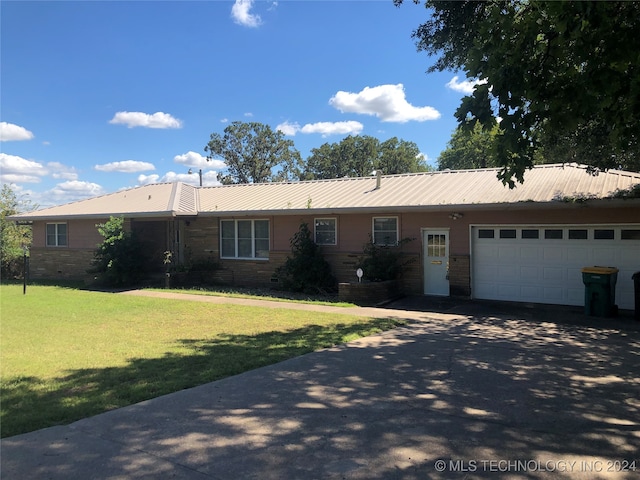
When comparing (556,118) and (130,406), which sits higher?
(556,118)

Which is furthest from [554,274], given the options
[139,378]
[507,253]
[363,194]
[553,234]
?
[139,378]

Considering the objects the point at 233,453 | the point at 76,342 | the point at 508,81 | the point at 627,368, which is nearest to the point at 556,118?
the point at 508,81

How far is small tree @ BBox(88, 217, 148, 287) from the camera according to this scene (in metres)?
17.5

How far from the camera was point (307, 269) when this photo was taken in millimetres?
15719

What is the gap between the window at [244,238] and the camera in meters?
17.9

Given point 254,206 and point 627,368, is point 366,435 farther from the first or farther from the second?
point 254,206

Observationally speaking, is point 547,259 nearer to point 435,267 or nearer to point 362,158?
point 435,267

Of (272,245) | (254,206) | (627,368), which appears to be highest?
(254,206)

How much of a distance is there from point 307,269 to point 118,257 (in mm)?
7345

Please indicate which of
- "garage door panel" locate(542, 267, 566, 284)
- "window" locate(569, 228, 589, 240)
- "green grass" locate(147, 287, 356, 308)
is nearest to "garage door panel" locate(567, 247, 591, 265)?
"window" locate(569, 228, 589, 240)

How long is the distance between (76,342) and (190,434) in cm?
485

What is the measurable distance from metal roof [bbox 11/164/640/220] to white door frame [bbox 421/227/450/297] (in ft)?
3.42

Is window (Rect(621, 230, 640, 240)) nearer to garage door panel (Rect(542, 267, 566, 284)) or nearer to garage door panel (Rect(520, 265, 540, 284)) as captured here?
garage door panel (Rect(542, 267, 566, 284))

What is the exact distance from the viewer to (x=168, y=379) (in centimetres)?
593
